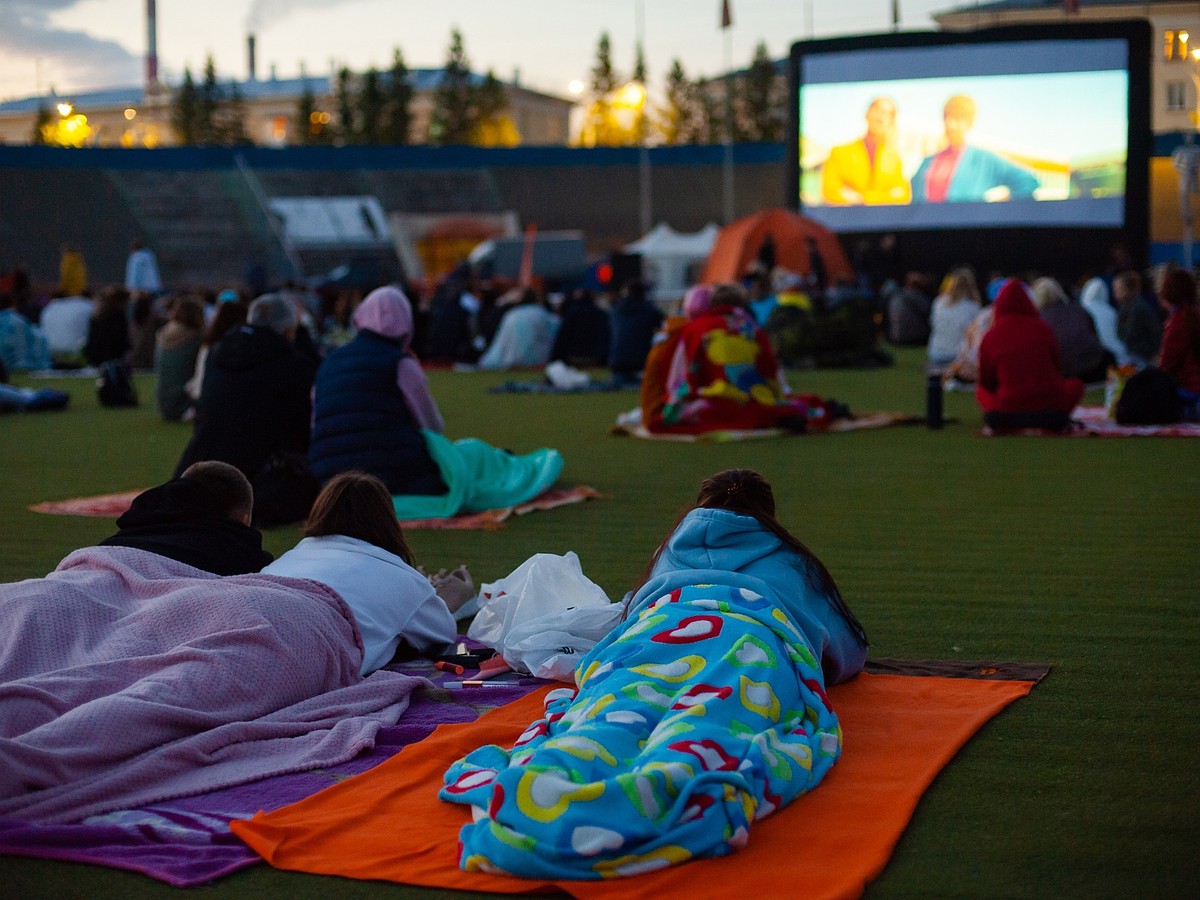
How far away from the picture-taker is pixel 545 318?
62.1 ft

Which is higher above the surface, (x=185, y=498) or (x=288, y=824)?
(x=185, y=498)

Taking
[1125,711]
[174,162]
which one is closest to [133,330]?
[1125,711]

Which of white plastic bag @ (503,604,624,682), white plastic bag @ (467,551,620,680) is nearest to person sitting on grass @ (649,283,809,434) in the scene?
white plastic bag @ (467,551,620,680)

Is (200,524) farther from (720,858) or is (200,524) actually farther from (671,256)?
(671,256)

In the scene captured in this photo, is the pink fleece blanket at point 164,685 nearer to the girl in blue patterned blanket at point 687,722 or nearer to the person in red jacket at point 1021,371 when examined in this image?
the girl in blue patterned blanket at point 687,722

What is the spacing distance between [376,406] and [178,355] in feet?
17.1

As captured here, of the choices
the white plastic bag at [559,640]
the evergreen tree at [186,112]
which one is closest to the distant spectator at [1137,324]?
the white plastic bag at [559,640]

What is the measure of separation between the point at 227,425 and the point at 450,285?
13340mm

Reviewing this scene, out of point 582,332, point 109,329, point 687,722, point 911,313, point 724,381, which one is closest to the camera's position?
point 687,722

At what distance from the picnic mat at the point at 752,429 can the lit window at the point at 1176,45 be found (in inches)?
337

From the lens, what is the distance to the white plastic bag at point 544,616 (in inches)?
167

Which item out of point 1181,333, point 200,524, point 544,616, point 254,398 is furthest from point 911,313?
point 200,524

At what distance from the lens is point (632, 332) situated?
1593 cm

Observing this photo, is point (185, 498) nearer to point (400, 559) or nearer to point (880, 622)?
point (400, 559)
